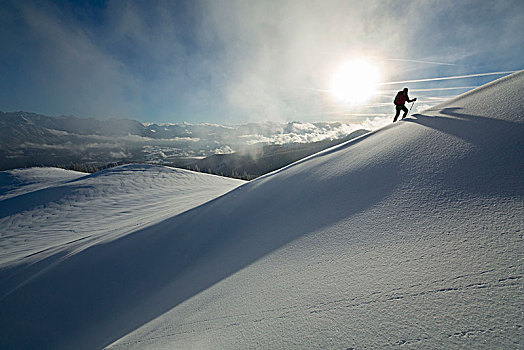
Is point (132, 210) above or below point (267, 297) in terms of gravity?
above

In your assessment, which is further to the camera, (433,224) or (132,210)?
(132,210)

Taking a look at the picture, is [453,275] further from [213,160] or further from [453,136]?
[213,160]

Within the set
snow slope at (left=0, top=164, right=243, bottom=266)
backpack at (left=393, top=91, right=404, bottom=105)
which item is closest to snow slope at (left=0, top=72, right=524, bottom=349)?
snow slope at (left=0, top=164, right=243, bottom=266)

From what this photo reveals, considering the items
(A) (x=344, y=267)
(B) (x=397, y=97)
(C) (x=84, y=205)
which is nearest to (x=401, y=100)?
(B) (x=397, y=97)

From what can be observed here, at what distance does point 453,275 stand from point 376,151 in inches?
115

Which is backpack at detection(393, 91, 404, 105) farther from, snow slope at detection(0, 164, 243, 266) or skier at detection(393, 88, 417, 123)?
snow slope at detection(0, 164, 243, 266)

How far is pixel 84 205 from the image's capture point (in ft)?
40.9

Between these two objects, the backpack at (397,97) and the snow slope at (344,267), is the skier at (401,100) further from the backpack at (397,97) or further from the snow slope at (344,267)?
the snow slope at (344,267)

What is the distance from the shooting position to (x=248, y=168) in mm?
124125

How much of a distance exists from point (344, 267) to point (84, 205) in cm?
1587

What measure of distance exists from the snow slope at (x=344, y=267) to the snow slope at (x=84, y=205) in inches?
97.9

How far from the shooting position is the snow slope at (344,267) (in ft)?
3.99

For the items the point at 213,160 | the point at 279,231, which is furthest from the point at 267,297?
the point at 213,160

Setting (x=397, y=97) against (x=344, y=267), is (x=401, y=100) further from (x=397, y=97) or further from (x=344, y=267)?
(x=344, y=267)
